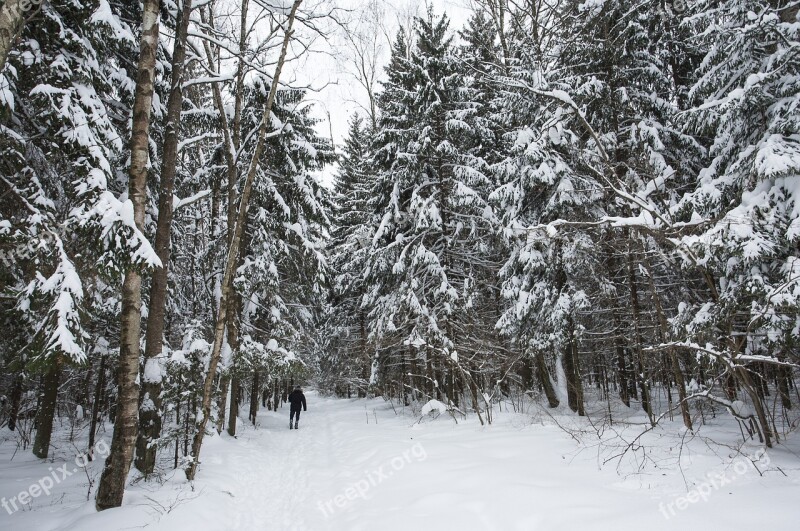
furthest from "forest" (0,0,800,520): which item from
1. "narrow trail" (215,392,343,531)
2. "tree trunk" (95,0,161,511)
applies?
"narrow trail" (215,392,343,531)

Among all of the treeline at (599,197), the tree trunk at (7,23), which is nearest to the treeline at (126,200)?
the tree trunk at (7,23)

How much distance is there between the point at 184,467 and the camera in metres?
6.46

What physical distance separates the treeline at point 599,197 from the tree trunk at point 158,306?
5.50 meters

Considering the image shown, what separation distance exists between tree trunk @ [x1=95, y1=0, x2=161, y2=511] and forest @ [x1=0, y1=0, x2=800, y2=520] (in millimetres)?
35

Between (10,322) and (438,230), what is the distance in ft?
35.4

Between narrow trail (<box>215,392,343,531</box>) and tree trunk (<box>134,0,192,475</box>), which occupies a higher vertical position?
tree trunk (<box>134,0,192,475</box>)

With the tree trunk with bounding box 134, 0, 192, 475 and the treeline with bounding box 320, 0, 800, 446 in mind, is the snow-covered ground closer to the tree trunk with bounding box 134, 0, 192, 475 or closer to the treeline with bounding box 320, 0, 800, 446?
the tree trunk with bounding box 134, 0, 192, 475

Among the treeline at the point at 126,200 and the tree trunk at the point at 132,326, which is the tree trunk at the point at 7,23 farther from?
the tree trunk at the point at 132,326

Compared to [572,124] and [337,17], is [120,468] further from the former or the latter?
[572,124]

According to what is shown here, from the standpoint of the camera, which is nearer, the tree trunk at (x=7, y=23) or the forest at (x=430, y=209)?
the tree trunk at (x=7, y=23)

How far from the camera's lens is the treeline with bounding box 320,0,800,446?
655cm

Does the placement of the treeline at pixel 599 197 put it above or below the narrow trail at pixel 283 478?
above

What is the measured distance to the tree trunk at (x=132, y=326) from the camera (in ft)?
15.9

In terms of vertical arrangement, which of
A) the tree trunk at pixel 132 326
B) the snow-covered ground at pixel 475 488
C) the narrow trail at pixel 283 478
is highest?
the tree trunk at pixel 132 326
